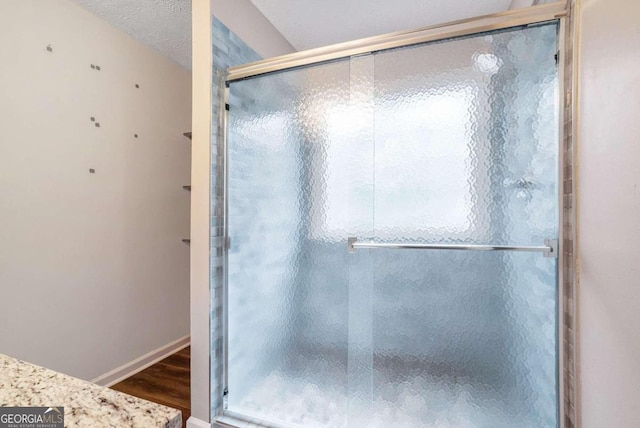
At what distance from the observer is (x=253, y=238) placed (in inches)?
63.0

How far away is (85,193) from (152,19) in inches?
50.9

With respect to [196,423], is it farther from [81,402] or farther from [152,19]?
[152,19]

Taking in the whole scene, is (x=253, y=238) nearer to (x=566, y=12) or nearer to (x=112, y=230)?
(x=112, y=230)

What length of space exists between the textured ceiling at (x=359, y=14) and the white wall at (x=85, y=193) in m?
1.18

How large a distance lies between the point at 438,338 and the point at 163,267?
219 centimetres

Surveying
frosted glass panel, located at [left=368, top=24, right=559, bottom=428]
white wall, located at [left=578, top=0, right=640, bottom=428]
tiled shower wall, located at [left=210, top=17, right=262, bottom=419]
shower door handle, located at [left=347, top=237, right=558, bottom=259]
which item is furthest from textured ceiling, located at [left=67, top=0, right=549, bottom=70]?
shower door handle, located at [left=347, top=237, right=558, bottom=259]

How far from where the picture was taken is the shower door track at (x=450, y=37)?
1109 mm

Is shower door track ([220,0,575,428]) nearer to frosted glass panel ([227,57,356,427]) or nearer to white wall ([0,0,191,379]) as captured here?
frosted glass panel ([227,57,356,427])

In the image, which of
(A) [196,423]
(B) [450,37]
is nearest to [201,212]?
(A) [196,423]

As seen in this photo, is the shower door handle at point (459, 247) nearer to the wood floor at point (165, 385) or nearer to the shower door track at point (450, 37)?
the shower door track at point (450, 37)

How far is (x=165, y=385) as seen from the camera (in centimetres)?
191

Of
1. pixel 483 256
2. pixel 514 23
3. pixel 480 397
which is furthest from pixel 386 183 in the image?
pixel 480 397

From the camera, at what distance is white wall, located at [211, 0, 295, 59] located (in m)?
1.56

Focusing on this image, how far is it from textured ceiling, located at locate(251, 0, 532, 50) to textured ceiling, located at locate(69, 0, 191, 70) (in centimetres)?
57
